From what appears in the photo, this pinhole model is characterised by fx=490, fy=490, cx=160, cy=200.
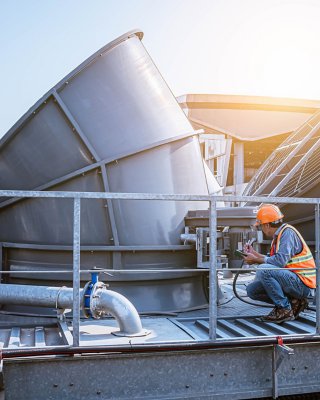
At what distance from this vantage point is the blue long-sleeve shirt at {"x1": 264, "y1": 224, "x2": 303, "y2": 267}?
4949 mm

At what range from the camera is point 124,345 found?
3867 millimetres

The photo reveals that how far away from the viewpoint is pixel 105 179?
225 inches

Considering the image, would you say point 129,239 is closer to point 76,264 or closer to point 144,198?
point 144,198

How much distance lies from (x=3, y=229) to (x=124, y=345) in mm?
2863

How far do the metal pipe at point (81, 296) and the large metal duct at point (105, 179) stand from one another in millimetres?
769

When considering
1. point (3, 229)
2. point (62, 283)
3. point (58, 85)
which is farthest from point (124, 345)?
point (58, 85)

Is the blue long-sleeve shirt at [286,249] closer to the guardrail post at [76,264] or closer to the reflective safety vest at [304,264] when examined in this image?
the reflective safety vest at [304,264]

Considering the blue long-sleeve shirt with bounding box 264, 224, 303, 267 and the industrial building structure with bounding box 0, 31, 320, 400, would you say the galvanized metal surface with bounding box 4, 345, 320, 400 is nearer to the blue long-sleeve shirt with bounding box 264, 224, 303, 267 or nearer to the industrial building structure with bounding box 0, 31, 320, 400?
the industrial building structure with bounding box 0, 31, 320, 400

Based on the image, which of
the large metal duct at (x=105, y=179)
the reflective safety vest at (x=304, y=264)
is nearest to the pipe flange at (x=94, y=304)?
the large metal duct at (x=105, y=179)

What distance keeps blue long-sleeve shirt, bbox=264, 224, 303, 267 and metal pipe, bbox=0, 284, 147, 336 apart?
1503 mm

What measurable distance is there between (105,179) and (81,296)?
1728 millimetres

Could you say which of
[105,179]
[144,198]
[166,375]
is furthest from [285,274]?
[105,179]

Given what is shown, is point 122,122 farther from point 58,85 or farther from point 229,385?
point 229,385

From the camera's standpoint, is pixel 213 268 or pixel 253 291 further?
pixel 253 291
